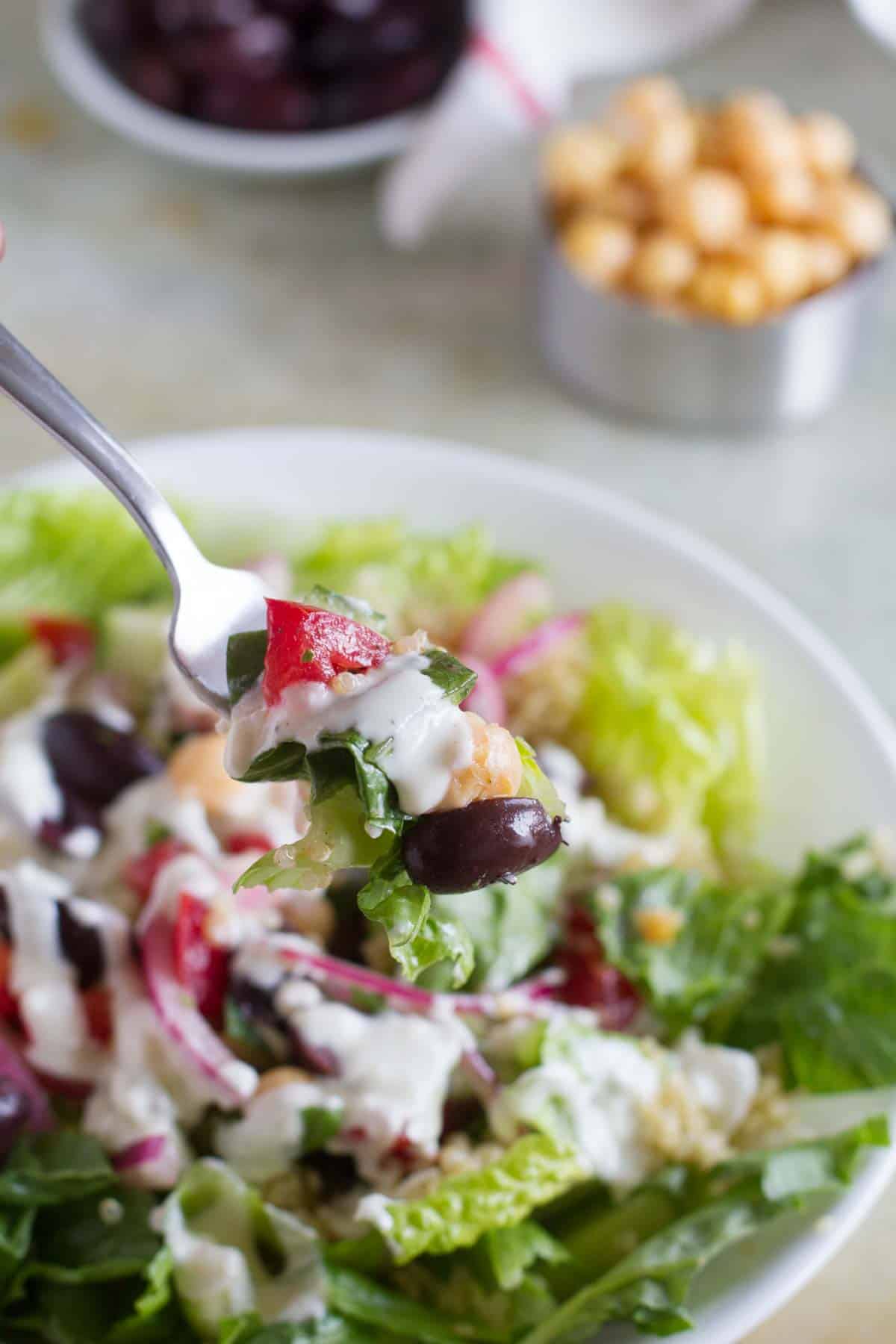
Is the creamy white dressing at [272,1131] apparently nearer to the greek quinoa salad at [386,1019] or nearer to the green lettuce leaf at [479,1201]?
the greek quinoa salad at [386,1019]

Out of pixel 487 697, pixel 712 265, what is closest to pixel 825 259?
pixel 712 265

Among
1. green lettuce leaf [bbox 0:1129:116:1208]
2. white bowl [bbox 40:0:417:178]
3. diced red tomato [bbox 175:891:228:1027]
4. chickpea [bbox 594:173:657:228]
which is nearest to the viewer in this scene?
green lettuce leaf [bbox 0:1129:116:1208]

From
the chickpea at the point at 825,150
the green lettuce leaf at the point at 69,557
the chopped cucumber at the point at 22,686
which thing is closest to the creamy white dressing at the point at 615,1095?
the chopped cucumber at the point at 22,686

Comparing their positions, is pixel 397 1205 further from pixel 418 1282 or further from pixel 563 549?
pixel 563 549

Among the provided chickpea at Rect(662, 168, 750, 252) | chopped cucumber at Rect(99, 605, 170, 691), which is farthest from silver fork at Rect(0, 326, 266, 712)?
chickpea at Rect(662, 168, 750, 252)

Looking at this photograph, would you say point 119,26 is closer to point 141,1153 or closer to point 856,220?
point 856,220

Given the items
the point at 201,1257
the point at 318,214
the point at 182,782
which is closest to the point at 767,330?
the point at 318,214

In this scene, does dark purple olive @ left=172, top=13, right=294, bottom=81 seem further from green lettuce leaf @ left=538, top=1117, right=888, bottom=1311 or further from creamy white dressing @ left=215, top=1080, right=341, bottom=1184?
green lettuce leaf @ left=538, top=1117, right=888, bottom=1311
